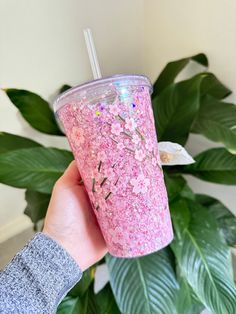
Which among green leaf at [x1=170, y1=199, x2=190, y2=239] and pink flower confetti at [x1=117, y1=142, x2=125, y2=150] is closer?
pink flower confetti at [x1=117, y1=142, x2=125, y2=150]

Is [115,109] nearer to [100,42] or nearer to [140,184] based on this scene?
[140,184]

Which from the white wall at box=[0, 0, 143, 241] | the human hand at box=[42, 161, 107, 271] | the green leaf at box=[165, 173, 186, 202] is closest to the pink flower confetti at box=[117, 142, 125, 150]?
the human hand at box=[42, 161, 107, 271]

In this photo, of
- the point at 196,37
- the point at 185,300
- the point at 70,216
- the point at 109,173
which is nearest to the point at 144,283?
the point at 185,300

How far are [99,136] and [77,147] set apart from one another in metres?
0.05

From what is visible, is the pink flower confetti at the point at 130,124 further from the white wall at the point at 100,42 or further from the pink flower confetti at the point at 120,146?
the white wall at the point at 100,42

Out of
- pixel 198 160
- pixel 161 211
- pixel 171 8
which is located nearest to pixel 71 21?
pixel 171 8

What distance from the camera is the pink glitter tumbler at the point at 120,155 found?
452 millimetres

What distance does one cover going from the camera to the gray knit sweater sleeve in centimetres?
47

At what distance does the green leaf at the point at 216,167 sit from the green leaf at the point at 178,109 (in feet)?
0.25

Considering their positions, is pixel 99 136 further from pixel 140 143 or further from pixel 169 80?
pixel 169 80

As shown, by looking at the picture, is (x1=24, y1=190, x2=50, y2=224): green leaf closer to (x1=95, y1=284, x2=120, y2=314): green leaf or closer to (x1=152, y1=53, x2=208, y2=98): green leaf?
(x1=95, y1=284, x2=120, y2=314): green leaf

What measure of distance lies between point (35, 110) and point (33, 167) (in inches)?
6.2

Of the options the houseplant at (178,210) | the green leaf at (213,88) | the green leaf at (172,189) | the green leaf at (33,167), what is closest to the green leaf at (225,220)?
the houseplant at (178,210)

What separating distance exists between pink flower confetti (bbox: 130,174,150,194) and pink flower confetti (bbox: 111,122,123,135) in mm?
70
